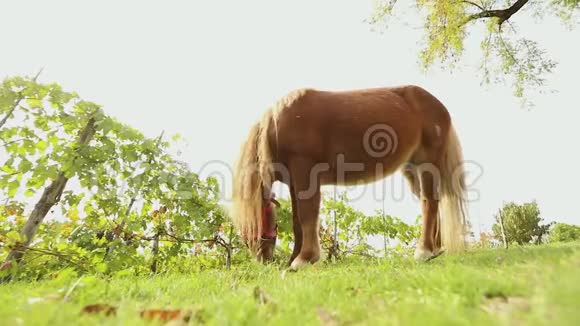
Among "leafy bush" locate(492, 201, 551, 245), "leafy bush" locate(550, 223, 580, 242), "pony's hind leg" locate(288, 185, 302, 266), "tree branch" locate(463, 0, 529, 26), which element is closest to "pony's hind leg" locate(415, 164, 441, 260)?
"pony's hind leg" locate(288, 185, 302, 266)

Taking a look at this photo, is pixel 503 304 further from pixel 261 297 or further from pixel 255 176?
pixel 255 176

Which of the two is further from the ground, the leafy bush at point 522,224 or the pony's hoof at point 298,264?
the leafy bush at point 522,224

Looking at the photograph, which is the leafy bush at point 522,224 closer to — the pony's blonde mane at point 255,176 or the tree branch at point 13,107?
the pony's blonde mane at point 255,176

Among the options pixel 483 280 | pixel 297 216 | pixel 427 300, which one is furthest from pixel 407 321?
pixel 297 216

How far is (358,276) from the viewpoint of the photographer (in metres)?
1.91

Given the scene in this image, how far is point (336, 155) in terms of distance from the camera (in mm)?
3393

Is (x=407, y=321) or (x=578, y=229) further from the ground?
(x=578, y=229)

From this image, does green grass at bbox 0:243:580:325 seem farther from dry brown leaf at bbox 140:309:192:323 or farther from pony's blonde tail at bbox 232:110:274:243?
pony's blonde tail at bbox 232:110:274:243

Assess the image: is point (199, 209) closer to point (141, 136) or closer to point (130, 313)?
point (141, 136)

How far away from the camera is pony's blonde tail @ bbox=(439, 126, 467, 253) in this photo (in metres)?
3.86

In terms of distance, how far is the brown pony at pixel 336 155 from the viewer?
3295 mm

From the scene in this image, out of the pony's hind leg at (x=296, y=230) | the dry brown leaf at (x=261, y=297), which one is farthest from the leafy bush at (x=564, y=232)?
the dry brown leaf at (x=261, y=297)

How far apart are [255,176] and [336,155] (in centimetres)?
76

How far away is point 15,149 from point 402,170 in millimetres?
3776
